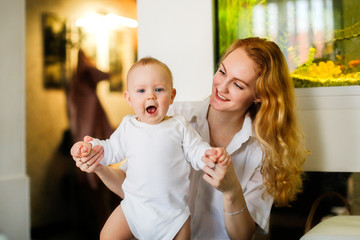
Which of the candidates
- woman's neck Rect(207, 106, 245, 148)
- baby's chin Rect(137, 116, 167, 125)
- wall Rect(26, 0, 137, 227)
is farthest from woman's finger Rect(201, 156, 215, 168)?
wall Rect(26, 0, 137, 227)

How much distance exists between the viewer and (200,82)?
80.6 inches

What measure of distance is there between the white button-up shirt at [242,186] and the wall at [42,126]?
2.34 m

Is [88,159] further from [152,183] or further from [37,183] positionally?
[37,183]

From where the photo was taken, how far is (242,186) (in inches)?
59.6

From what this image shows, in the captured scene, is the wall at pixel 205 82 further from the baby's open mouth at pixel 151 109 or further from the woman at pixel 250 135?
the baby's open mouth at pixel 151 109

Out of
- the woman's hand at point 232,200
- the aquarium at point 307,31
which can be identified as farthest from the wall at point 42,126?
the woman's hand at point 232,200

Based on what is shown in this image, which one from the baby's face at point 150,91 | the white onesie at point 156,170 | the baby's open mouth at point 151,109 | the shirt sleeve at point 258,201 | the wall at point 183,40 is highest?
the wall at point 183,40

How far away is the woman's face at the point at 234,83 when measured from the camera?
1.44 metres

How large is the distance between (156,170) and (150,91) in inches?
9.6

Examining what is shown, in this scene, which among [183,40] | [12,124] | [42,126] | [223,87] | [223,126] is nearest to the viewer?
[223,87]

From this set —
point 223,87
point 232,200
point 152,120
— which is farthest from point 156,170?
point 223,87

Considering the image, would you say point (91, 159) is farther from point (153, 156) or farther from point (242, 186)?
point (242, 186)

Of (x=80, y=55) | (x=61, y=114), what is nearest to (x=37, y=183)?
(x=61, y=114)

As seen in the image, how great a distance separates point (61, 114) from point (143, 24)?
179cm
